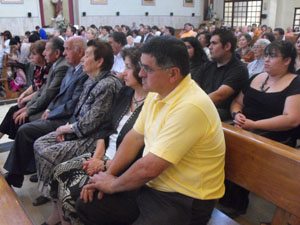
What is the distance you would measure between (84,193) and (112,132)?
2.16 ft

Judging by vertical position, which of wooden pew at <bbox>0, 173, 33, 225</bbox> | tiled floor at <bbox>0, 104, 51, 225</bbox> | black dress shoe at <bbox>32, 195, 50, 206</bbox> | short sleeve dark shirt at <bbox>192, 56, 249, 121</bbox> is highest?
short sleeve dark shirt at <bbox>192, 56, 249, 121</bbox>

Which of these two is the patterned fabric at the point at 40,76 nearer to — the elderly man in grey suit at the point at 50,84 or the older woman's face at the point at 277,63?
the elderly man in grey suit at the point at 50,84

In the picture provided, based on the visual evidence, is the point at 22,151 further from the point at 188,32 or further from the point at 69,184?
the point at 188,32

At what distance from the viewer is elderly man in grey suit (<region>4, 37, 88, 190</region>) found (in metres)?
2.46

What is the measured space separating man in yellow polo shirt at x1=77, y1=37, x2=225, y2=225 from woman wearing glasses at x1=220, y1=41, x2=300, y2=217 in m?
0.87

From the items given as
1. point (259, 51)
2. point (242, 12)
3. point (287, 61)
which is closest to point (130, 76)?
point (287, 61)

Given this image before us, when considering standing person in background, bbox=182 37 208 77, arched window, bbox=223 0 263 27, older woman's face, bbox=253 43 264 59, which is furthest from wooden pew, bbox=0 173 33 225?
arched window, bbox=223 0 263 27

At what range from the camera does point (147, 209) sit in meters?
1.39

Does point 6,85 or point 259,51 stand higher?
point 259,51

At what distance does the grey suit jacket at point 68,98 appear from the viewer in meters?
2.61

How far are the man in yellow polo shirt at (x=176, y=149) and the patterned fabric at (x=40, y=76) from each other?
7.25ft

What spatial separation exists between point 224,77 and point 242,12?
18.8 m

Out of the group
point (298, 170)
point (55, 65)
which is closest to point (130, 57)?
point (298, 170)

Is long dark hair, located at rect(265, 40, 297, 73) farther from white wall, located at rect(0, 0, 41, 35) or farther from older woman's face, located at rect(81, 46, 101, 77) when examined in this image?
white wall, located at rect(0, 0, 41, 35)
